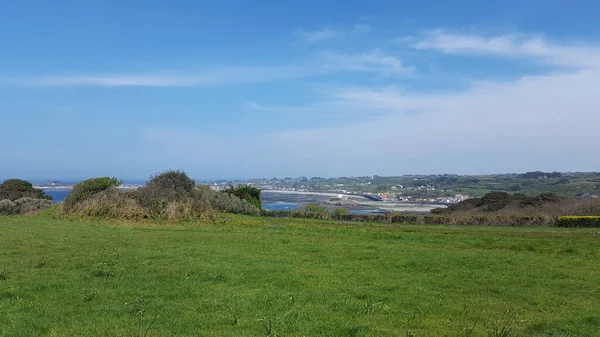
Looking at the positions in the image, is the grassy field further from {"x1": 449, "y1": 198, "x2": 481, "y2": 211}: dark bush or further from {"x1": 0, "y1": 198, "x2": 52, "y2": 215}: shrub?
{"x1": 449, "y1": 198, "x2": 481, "y2": 211}: dark bush

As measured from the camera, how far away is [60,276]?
11.7 meters

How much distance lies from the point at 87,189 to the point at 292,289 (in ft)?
94.5

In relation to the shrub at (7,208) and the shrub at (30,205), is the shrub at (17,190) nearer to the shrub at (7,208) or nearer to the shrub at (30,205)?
the shrub at (30,205)

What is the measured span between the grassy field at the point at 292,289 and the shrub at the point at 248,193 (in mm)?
30875

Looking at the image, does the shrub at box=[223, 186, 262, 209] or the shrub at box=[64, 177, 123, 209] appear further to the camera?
the shrub at box=[223, 186, 262, 209]

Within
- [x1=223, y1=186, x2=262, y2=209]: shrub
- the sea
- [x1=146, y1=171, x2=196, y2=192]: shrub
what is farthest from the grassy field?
[x1=223, y1=186, x2=262, y2=209]: shrub

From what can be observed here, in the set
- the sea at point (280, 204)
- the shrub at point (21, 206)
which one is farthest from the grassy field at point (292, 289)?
the sea at point (280, 204)

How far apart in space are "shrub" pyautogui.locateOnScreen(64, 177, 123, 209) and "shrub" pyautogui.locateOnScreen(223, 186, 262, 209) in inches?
583

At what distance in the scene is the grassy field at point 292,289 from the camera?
7805 mm

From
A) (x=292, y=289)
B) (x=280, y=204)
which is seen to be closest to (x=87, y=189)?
(x=292, y=289)

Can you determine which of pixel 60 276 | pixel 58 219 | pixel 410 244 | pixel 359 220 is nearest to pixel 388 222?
pixel 359 220

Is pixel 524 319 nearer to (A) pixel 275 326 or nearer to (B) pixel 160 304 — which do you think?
(A) pixel 275 326

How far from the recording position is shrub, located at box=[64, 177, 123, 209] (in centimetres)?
3397

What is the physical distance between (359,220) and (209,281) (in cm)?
2904
